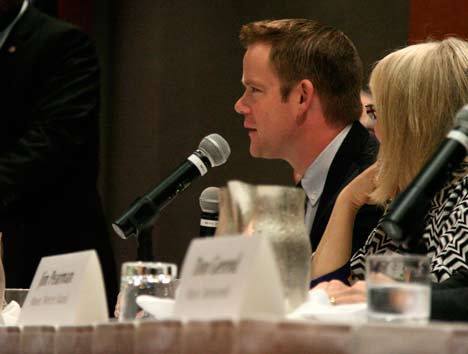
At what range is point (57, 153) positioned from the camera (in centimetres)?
275

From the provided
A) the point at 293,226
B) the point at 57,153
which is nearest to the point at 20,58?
the point at 57,153

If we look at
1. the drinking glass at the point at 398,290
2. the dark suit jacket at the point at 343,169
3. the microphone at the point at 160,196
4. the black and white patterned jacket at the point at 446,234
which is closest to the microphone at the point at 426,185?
the drinking glass at the point at 398,290

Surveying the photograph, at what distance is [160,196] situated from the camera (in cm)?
165

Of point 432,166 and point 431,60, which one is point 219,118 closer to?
point 431,60

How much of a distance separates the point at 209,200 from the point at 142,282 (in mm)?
504

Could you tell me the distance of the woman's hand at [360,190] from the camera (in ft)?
6.75

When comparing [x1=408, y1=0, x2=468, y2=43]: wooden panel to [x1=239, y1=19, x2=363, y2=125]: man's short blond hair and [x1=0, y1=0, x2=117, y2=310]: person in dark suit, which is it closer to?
[x1=239, y1=19, x2=363, y2=125]: man's short blond hair

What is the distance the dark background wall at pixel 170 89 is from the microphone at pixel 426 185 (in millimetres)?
2350

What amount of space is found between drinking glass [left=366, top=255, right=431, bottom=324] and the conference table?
0.12 meters

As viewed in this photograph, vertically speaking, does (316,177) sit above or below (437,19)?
below

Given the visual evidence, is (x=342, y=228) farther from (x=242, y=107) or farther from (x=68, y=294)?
(x=68, y=294)

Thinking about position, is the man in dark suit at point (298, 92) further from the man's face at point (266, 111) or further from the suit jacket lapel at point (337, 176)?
the suit jacket lapel at point (337, 176)

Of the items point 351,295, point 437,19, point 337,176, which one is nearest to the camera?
point 351,295

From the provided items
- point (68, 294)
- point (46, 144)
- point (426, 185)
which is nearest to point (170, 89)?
point (46, 144)
